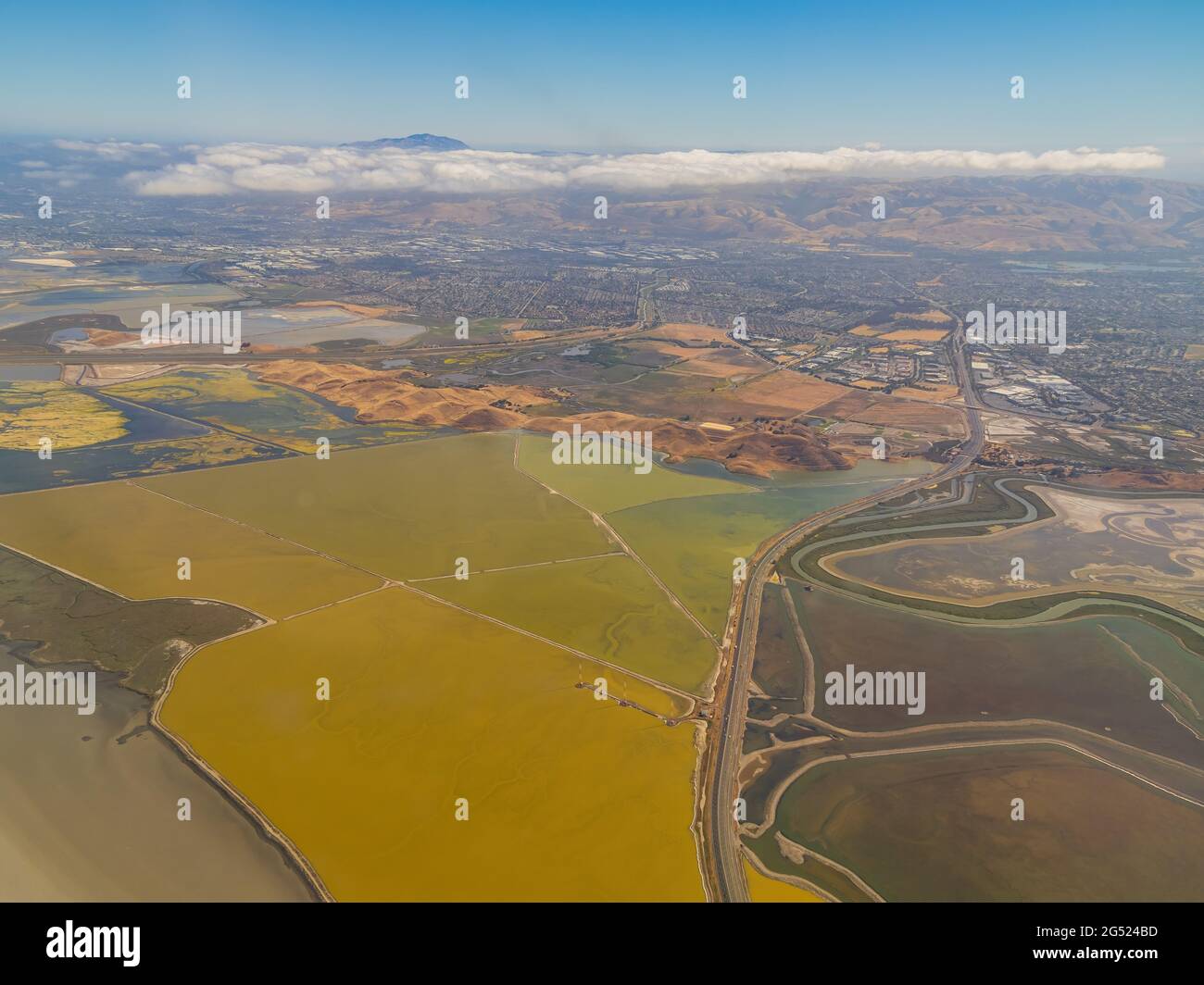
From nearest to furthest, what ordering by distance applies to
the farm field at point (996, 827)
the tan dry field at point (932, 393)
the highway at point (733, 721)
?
the farm field at point (996, 827)
the highway at point (733, 721)
the tan dry field at point (932, 393)

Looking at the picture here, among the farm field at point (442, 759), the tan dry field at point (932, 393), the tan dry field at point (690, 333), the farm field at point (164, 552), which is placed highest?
the tan dry field at point (690, 333)

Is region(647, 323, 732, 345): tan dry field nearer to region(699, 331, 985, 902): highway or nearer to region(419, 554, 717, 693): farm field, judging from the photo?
region(699, 331, 985, 902): highway

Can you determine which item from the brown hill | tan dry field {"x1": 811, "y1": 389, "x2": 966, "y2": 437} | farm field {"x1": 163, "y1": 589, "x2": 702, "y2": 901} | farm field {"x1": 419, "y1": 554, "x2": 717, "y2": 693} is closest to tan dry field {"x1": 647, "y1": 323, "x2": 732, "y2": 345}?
tan dry field {"x1": 811, "y1": 389, "x2": 966, "y2": 437}

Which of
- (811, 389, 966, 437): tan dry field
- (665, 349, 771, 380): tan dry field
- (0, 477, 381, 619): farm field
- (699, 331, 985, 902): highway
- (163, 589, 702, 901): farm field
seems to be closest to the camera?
(163, 589, 702, 901): farm field

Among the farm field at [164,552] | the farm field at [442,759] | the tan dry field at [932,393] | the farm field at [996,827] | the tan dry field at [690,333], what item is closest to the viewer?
the farm field at [442,759]

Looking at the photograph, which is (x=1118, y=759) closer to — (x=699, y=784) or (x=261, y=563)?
(x=699, y=784)

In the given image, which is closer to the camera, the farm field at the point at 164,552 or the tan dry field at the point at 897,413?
the farm field at the point at 164,552

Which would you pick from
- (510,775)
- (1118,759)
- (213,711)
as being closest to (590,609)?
(510,775)

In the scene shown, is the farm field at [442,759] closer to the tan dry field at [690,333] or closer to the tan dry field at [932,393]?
the tan dry field at [932,393]

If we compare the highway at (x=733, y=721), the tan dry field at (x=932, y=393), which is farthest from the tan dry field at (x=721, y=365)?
the highway at (x=733, y=721)
